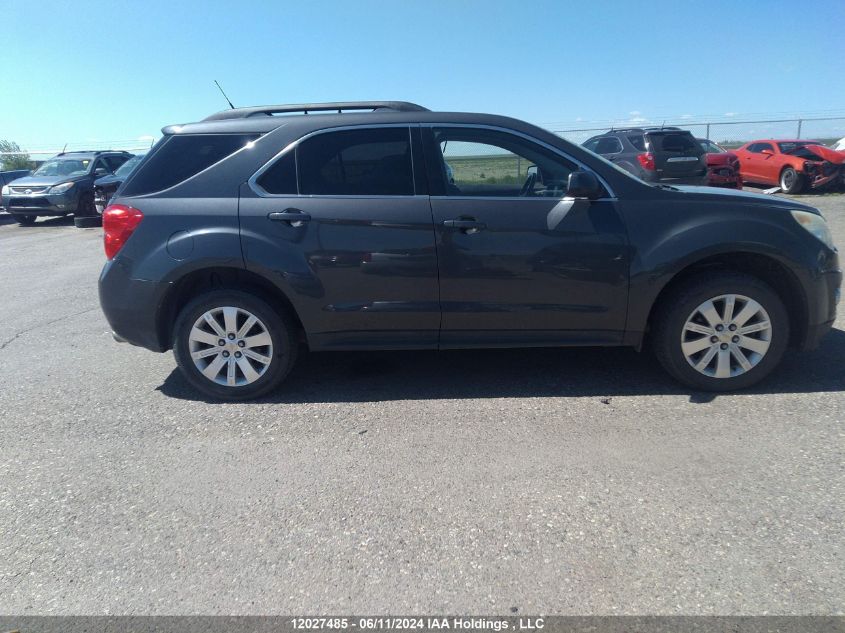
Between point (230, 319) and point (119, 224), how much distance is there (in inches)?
38.6

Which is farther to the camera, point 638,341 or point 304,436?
point 638,341

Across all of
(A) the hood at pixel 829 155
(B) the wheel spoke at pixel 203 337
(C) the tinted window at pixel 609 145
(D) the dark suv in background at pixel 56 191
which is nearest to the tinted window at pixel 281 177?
(B) the wheel spoke at pixel 203 337

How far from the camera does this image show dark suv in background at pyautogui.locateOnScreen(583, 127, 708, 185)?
13898mm

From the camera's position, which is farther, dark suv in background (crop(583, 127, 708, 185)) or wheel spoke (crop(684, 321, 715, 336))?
dark suv in background (crop(583, 127, 708, 185))

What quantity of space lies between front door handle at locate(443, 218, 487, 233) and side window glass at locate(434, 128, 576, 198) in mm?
225

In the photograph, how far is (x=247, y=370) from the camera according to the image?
14.1 ft

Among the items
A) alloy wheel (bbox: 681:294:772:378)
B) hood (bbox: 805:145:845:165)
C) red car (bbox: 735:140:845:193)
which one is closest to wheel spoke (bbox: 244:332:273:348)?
alloy wheel (bbox: 681:294:772:378)

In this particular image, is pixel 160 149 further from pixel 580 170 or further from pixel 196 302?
pixel 580 170

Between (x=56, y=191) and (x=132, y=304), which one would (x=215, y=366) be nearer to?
(x=132, y=304)

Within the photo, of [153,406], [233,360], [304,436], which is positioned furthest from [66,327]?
[304,436]

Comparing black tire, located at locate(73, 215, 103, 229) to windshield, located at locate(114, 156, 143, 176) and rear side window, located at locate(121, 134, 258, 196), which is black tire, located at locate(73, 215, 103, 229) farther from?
rear side window, located at locate(121, 134, 258, 196)

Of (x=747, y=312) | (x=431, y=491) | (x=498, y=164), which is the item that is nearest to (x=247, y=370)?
(x=431, y=491)

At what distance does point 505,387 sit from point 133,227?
9.07 feet

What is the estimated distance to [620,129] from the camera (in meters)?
15.6
